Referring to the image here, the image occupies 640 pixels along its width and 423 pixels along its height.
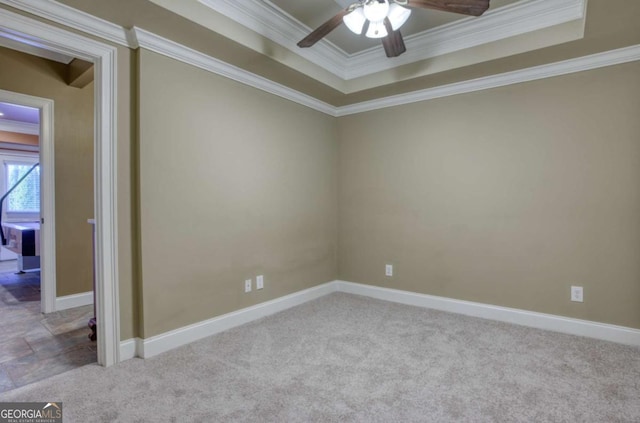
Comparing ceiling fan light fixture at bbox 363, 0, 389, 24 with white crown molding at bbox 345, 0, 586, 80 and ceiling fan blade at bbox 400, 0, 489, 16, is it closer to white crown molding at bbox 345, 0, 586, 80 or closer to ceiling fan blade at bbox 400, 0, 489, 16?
ceiling fan blade at bbox 400, 0, 489, 16

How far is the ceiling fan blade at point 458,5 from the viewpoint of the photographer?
5.87ft

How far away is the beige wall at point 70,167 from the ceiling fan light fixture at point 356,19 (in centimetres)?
310

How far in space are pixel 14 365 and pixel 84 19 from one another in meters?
2.36

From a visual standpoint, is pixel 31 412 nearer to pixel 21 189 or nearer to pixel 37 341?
pixel 37 341

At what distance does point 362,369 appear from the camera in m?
2.21

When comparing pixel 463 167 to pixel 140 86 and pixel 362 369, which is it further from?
pixel 140 86

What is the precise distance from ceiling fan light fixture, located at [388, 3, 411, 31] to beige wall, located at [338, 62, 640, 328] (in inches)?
57.9

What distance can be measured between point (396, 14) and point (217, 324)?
268 cm

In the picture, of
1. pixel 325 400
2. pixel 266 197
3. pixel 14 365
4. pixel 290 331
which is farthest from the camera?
pixel 266 197

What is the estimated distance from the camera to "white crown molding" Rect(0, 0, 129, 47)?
1.90 m

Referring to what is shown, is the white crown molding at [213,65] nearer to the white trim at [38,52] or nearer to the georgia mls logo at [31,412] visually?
the white trim at [38,52]

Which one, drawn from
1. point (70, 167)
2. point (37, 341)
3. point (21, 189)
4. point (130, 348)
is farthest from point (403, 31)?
point (21, 189)

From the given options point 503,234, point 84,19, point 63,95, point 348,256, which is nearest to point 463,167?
point 503,234

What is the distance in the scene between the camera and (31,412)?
1761 mm
